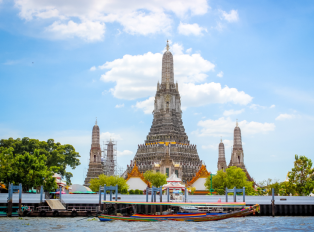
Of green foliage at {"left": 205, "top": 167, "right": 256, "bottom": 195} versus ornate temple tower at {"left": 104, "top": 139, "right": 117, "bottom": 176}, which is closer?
green foliage at {"left": 205, "top": 167, "right": 256, "bottom": 195}

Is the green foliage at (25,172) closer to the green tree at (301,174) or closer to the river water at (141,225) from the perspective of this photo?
the river water at (141,225)

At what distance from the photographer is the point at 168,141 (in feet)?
360

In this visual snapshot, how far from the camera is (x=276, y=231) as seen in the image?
3988 centimetres

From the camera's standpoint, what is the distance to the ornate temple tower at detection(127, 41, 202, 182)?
103 m

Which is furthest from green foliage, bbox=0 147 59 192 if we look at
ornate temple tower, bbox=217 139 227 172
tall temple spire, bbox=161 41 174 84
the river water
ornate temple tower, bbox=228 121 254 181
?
tall temple spire, bbox=161 41 174 84

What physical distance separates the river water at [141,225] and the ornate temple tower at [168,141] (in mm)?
53991

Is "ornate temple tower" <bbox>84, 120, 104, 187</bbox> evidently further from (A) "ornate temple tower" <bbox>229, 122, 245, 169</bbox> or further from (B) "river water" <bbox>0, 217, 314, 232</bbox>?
(B) "river water" <bbox>0, 217, 314, 232</bbox>

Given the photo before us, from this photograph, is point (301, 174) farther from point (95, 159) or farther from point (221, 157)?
point (95, 159)

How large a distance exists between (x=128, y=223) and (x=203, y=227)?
7830mm

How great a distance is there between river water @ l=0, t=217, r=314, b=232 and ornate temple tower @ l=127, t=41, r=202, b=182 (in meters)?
54.0

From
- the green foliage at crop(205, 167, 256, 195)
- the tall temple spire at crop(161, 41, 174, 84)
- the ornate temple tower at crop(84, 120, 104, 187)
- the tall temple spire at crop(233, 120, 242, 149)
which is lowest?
the green foliage at crop(205, 167, 256, 195)

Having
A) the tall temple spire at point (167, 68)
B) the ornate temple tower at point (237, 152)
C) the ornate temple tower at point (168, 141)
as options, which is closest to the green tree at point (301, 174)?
the ornate temple tower at point (168, 141)

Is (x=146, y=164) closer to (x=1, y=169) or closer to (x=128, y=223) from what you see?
(x=1, y=169)

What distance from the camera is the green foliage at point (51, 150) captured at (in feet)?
294
